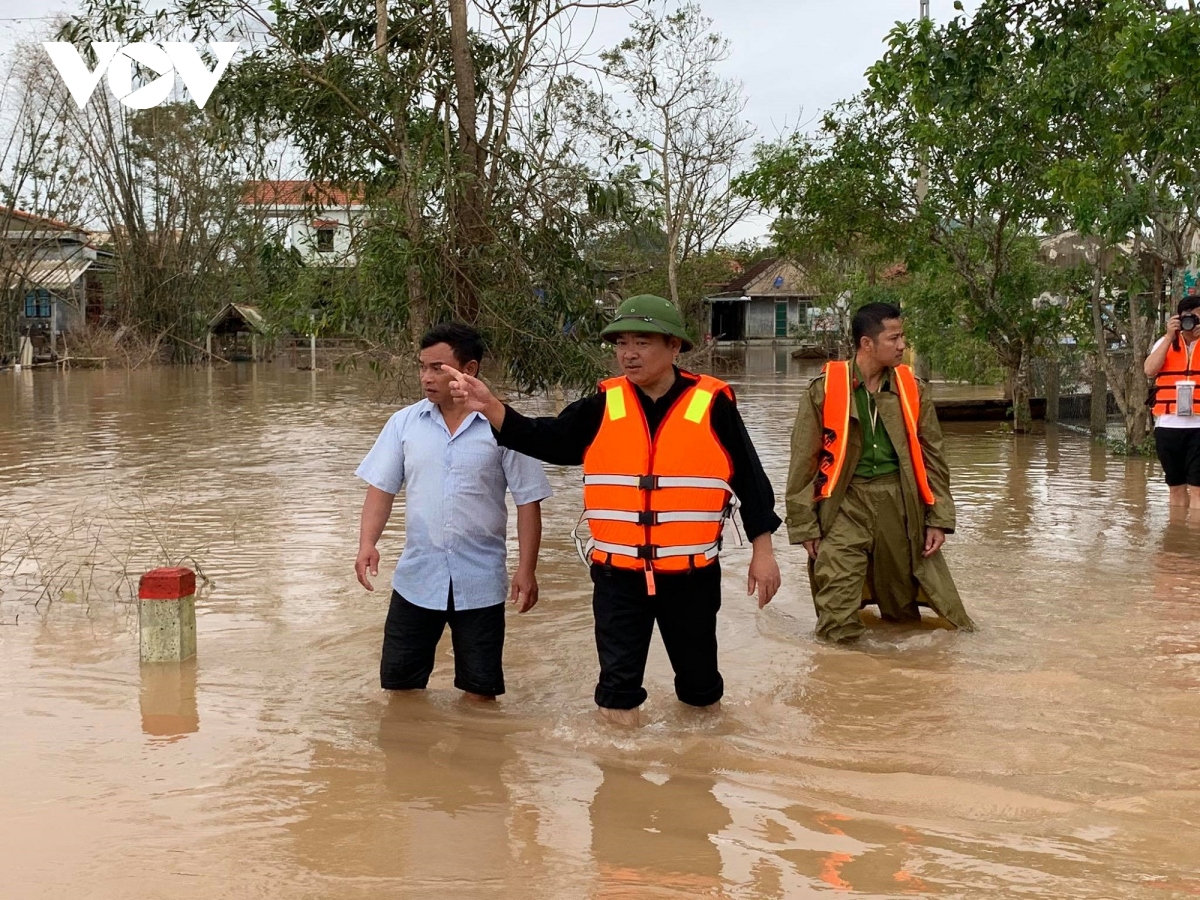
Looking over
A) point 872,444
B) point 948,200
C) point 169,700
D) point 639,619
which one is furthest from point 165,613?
point 948,200

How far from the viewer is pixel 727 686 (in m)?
6.48

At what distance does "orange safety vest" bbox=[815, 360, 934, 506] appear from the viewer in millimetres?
7031

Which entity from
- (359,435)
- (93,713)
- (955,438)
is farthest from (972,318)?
(93,713)

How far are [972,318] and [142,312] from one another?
1420 inches

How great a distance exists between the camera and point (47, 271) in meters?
48.4

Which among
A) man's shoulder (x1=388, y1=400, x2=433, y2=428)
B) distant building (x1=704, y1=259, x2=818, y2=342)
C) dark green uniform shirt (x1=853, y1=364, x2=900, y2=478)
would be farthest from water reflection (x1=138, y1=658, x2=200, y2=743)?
distant building (x1=704, y1=259, x2=818, y2=342)

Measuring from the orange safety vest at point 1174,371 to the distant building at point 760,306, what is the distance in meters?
57.2

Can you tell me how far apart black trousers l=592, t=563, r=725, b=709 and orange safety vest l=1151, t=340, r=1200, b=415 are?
252 inches

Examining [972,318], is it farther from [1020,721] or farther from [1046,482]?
[1020,721]

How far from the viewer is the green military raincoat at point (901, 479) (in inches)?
279

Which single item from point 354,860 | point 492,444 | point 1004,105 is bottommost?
point 354,860

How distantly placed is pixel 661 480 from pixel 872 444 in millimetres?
2232

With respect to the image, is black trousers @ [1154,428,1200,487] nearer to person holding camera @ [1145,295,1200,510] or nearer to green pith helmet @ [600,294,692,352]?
person holding camera @ [1145,295,1200,510]

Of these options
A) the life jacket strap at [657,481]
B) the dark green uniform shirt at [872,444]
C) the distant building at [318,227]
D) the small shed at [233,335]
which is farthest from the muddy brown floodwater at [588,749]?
the small shed at [233,335]
